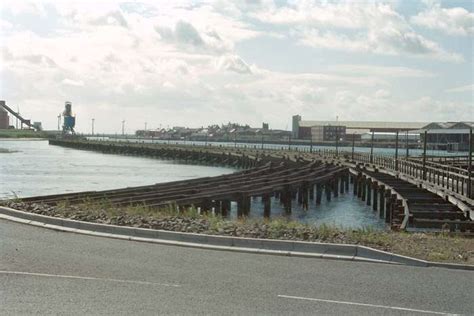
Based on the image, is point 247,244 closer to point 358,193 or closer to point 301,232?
point 301,232

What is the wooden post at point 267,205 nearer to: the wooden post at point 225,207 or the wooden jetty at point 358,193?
the wooden jetty at point 358,193

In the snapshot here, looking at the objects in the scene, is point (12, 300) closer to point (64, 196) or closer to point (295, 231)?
point (295, 231)

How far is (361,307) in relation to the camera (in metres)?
9.02

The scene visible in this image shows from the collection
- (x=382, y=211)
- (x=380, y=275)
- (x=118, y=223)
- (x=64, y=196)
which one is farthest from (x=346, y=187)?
(x=380, y=275)

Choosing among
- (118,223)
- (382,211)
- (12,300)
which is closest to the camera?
(12,300)

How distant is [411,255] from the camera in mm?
13039

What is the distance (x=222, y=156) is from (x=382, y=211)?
69915 mm

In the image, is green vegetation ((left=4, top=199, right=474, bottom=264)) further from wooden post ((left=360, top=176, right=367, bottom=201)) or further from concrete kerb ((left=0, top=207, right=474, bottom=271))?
wooden post ((left=360, top=176, right=367, bottom=201))

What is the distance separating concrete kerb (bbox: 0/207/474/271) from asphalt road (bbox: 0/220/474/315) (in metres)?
0.38

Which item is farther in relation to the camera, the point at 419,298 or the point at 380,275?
the point at 380,275

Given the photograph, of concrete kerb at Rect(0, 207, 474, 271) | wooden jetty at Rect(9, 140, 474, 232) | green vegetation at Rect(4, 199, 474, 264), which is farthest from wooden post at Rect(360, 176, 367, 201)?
concrete kerb at Rect(0, 207, 474, 271)

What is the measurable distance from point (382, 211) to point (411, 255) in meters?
28.4

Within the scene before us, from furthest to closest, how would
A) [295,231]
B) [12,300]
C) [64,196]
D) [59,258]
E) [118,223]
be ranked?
1. [64,196]
2. [118,223]
3. [295,231]
4. [59,258]
5. [12,300]

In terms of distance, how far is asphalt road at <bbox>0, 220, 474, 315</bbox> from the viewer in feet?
29.1
